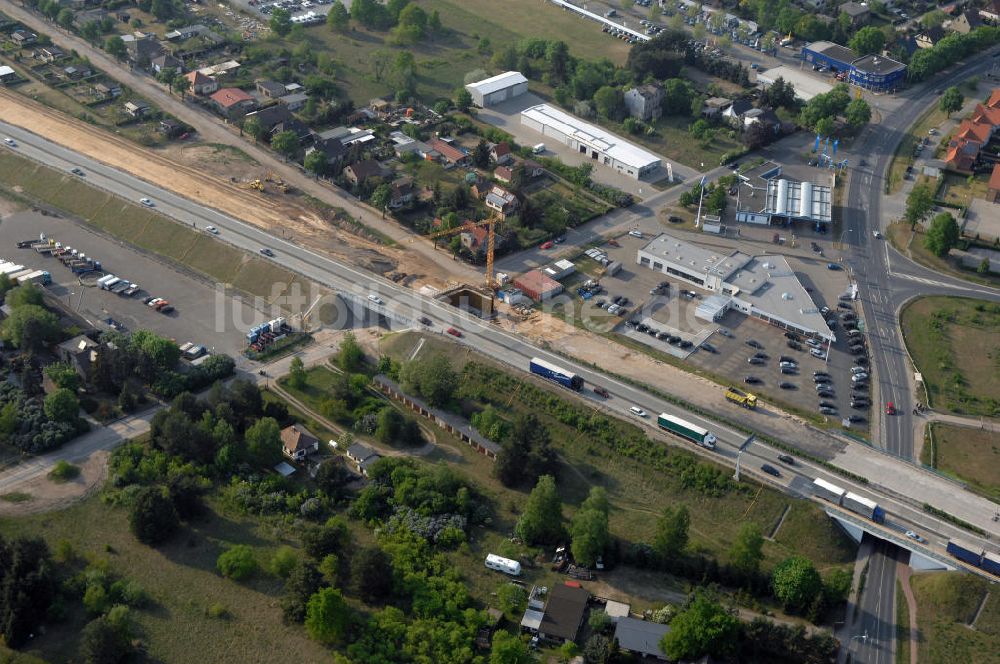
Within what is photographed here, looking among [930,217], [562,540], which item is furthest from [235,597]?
[930,217]

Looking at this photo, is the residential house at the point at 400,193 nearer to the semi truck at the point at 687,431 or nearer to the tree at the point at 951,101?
the semi truck at the point at 687,431

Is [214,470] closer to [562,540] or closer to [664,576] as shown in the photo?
[562,540]

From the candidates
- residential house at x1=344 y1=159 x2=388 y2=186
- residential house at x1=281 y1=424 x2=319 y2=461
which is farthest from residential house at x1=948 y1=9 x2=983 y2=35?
residential house at x1=281 y1=424 x2=319 y2=461

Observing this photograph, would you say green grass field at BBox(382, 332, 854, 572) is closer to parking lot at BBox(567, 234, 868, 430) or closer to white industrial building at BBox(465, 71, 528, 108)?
parking lot at BBox(567, 234, 868, 430)

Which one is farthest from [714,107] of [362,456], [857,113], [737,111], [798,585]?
[798,585]

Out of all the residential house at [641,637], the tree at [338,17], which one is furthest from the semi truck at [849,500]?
the tree at [338,17]

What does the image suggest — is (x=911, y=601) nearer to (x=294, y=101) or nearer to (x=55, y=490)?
(x=55, y=490)

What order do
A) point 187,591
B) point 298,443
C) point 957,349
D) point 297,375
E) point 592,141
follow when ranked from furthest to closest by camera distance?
1. point 592,141
2. point 957,349
3. point 297,375
4. point 298,443
5. point 187,591
